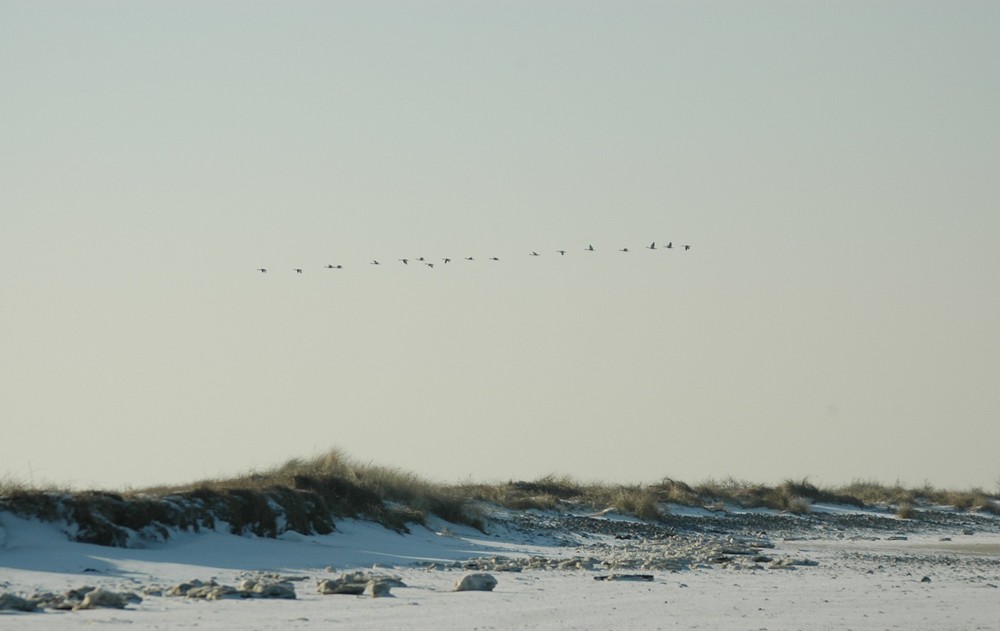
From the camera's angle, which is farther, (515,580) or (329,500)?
(329,500)


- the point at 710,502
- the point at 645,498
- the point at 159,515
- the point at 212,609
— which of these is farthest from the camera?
the point at 710,502

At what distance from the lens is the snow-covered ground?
11227 mm

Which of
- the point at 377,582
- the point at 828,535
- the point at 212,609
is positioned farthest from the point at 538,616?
the point at 828,535

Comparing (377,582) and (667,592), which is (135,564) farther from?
(667,592)

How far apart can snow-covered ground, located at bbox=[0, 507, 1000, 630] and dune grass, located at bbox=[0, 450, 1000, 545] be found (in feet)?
0.98

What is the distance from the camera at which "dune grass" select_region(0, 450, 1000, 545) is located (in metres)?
15.5

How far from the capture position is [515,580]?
576 inches

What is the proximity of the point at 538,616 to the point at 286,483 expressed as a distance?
9416mm

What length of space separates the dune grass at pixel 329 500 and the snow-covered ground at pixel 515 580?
0.98ft

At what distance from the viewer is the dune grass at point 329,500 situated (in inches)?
612

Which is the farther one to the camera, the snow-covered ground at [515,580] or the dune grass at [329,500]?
the dune grass at [329,500]

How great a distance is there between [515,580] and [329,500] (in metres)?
6.16

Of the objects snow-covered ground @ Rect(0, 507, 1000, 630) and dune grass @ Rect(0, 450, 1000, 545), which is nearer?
snow-covered ground @ Rect(0, 507, 1000, 630)

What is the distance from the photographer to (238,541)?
54.7ft
